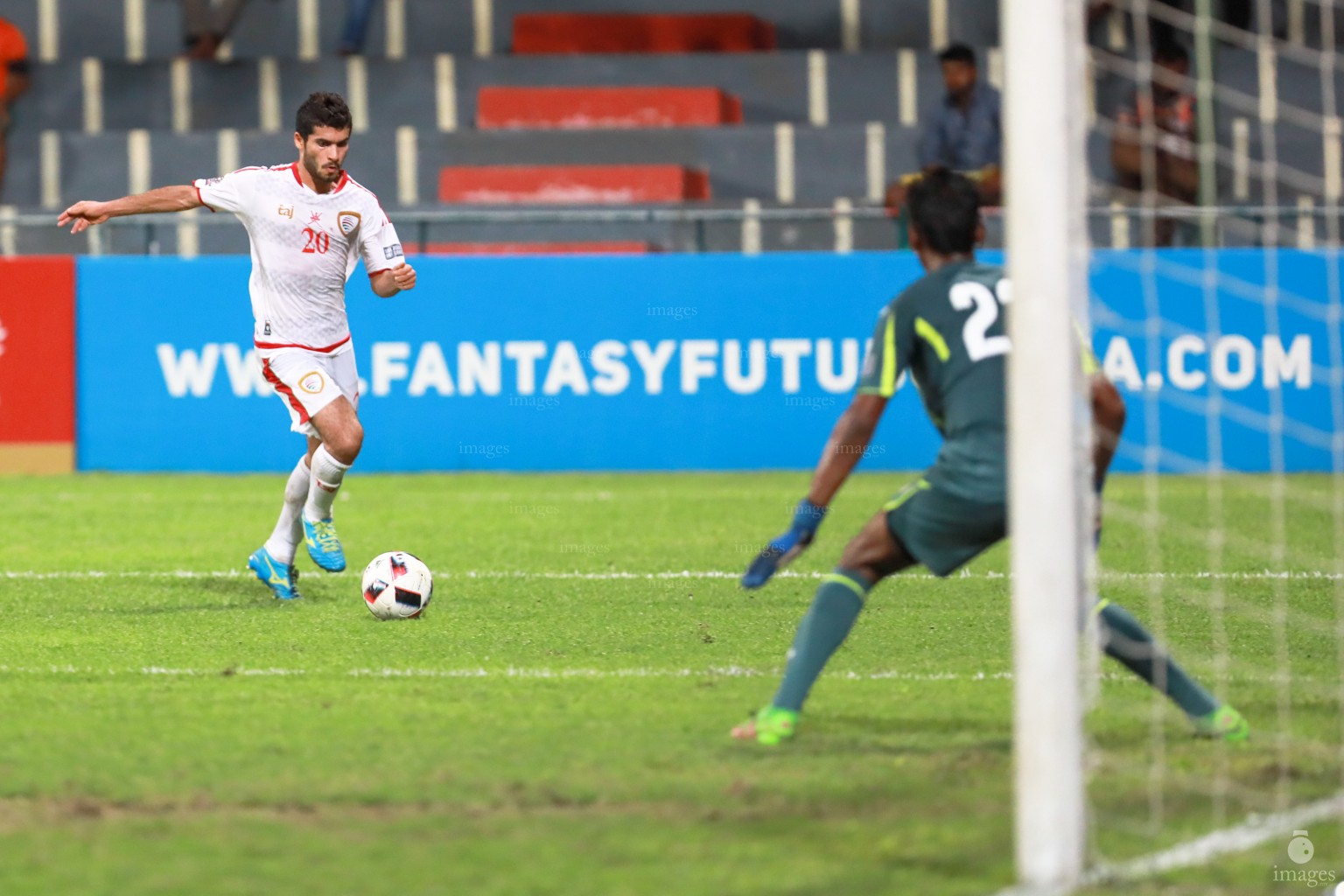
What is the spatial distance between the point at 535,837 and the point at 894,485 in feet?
29.2

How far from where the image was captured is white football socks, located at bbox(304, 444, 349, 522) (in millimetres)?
8109

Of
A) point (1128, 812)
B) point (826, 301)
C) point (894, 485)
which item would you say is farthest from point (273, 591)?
point (826, 301)

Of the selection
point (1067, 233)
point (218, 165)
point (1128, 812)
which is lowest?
point (1128, 812)

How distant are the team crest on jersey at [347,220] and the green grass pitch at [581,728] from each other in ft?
5.14

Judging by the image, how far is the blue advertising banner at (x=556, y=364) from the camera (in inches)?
543

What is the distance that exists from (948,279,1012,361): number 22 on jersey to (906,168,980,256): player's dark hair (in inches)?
5.8

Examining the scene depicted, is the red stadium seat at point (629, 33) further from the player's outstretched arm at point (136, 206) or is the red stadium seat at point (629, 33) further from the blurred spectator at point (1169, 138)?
the player's outstretched arm at point (136, 206)

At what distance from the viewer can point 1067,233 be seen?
3.85 m

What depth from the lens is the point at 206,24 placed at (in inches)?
749

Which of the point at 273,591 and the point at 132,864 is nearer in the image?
the point at 132,864

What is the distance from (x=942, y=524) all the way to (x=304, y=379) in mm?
3899

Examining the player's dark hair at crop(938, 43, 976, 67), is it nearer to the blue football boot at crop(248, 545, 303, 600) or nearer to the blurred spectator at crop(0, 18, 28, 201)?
the blue football boot at crop(248, 545, 303, 600)

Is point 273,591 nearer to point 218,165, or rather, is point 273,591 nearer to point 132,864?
point 132,864

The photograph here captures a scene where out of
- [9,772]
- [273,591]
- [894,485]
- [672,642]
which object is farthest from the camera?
[894,485]
